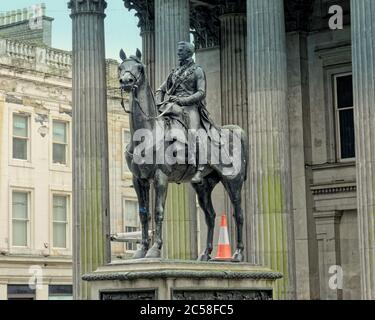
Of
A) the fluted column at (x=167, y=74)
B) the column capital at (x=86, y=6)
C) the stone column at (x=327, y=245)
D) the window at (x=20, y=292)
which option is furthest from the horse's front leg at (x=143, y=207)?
the window at (x=20, y=292)

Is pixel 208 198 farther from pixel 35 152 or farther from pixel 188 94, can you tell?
pixel 35 152

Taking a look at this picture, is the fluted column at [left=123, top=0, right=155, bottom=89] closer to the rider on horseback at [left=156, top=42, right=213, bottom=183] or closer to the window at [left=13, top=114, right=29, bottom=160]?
the window at [left=13, top=114, right=29, bottom=160]

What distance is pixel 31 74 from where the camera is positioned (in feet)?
171

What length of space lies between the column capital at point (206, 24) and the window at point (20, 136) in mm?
14007

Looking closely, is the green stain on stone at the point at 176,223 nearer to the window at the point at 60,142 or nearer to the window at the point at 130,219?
the window at the point at 60,142

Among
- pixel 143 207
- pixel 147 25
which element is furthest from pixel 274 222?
pixel 147 25

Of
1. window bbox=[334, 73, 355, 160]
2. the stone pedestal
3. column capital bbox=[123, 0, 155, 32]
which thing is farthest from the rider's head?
column capital bbox=[123, 0, 155, 32]

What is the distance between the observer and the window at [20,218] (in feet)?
167

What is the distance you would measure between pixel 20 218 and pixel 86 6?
19393 mm

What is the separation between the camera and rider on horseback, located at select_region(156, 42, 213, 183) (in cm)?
1956

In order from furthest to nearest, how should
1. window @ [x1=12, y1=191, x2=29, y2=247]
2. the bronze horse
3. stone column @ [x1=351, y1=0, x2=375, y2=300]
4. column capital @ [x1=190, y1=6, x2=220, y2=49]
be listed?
window @ [x1=12, y1=191, x2=29, y2=247]
column capital @ [x1=190, y1=6, x2=220, y2=49]
stone column @ [x1=351, y1=0, x2=375, y2=300]
the bronze horse

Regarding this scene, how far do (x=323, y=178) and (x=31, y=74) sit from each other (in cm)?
1992

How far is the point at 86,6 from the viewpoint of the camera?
34.0m

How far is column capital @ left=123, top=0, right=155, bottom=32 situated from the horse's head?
Result: 20.5 metres
